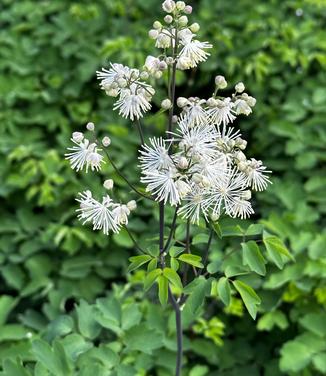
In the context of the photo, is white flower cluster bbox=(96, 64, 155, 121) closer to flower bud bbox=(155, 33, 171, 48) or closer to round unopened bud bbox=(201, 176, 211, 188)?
flower bud bbox=(155, 33, 171, 48)

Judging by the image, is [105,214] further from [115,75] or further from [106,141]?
[115,75]

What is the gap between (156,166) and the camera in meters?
1.36

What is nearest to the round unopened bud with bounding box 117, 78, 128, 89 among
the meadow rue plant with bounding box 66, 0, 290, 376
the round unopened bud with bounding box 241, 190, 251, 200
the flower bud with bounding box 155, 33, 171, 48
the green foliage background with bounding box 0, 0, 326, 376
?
the meadow rue plant with bounding box 66, 0, 290, 376

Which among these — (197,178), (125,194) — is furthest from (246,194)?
(125,194)

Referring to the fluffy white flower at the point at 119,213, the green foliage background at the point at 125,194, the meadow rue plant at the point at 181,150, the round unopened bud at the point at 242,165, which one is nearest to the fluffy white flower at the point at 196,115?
the meadow rue plant at the point at 181,150

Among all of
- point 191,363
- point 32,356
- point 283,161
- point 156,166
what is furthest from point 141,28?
point 156,166

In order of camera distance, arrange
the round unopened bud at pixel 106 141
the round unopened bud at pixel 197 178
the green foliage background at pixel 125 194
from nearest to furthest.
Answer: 1. the round unopened bud at pixel 197 178
2. the round unopened bud at pixel 106 141
3. the green foliage background at pixel 125 194

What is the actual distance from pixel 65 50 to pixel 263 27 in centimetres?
97

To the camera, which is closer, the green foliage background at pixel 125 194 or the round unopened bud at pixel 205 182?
the round unopened bud at pixel 205 182

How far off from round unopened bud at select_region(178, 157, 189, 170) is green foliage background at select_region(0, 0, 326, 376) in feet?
2.10

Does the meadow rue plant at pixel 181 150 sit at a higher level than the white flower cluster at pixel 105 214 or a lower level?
higher

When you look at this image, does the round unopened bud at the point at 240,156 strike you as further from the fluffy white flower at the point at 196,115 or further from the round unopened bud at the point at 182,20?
the round unopened bud at the point at 182,20

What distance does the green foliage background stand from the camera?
84.0 inches

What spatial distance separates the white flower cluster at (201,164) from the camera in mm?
1348
